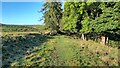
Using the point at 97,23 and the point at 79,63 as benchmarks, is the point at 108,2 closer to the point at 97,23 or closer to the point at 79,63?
the point at 97,23

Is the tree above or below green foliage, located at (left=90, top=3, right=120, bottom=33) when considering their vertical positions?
below

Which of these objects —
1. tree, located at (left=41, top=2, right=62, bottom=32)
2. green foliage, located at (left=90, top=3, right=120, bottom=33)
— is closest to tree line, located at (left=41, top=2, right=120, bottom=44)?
green foliage, located at (left=90, top=3, right=120, bottom=33)

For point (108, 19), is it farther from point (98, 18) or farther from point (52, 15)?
point (52, 15)

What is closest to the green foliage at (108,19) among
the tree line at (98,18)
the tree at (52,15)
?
the tree line at (98,18)

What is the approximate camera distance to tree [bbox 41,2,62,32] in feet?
198

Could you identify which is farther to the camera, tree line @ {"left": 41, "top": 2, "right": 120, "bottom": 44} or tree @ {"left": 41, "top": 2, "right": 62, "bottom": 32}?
tree @ {"left": 41, "top": 2, "right": 62, "bottom": 32}

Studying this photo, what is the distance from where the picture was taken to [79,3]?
34.4 m

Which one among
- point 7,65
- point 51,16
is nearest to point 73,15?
point 51,16

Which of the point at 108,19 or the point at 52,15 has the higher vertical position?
the point at 108,19

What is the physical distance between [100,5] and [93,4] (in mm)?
1552

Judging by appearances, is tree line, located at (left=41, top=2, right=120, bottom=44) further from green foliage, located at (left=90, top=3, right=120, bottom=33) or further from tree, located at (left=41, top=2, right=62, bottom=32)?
tree, located at (left=41, top=2, right=62, bottom=32)

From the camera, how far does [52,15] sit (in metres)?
61.5

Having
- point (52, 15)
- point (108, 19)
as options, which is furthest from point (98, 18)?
point (52, 15)

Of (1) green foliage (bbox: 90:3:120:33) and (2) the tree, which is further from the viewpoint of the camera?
(2) the tree
